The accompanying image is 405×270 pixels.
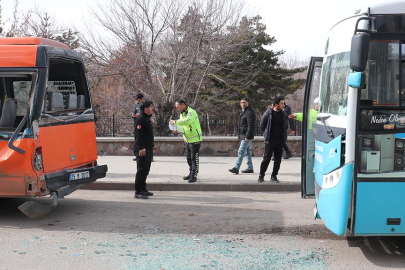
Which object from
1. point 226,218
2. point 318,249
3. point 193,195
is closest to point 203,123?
point 193,195

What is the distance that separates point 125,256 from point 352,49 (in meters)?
3.39

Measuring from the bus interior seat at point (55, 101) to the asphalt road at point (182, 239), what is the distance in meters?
1.73

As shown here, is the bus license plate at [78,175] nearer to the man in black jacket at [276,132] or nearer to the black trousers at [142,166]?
the black trousers at [142,166]

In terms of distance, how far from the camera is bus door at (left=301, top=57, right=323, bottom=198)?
7.09 metres

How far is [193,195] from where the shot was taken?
9.76 m

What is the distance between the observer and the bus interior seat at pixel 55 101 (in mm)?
7442

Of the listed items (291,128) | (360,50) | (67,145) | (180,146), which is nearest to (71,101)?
(67,145)

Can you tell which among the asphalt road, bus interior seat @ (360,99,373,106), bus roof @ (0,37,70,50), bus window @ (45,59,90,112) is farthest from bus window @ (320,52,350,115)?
bus roof @ (0,37,70,50)

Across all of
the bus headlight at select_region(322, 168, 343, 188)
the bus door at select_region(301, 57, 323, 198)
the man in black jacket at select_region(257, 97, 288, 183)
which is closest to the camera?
the bus headlight at select_region(322, 168, 343, 188)

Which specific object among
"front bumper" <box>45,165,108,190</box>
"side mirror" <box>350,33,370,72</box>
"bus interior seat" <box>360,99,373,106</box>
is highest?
"side mirror" <box>350,33,370,72</box>

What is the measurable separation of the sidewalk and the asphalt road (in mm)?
1306

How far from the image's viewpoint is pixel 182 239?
632 centimetres

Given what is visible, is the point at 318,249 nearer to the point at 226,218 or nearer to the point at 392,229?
the point at 392,229

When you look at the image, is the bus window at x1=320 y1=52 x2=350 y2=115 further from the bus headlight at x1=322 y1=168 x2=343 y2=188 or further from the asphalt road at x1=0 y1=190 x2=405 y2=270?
the asphalt road at x1=0 y1=190 x2=405 y2=270
